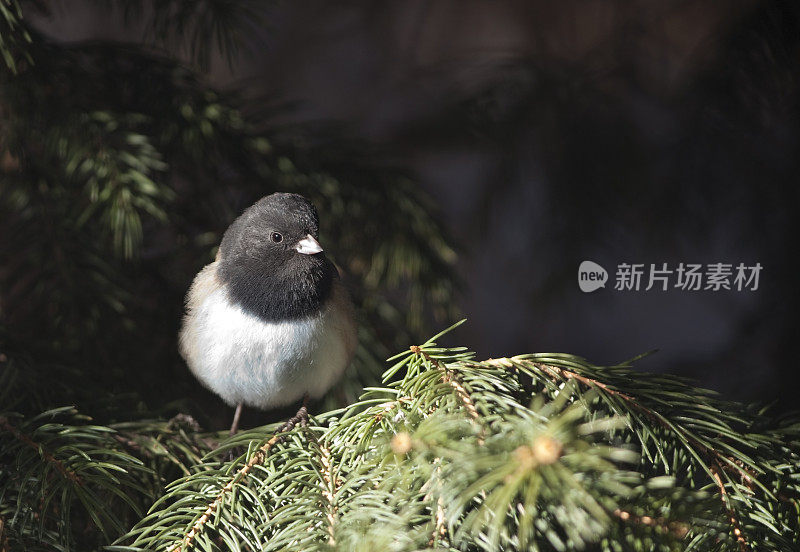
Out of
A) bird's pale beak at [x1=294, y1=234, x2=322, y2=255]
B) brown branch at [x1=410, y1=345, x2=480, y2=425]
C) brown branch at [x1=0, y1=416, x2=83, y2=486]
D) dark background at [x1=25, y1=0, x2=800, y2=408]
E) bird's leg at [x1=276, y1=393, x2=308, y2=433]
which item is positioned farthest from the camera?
dark background at [x1=25, y1=0, x2=800, y2=408]

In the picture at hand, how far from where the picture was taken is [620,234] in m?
1.30

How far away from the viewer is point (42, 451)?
68cm

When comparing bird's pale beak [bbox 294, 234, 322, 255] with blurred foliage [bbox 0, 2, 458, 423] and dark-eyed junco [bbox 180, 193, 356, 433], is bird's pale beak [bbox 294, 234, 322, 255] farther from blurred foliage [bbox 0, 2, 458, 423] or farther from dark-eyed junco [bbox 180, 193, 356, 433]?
blurred foliage [bbox 0, 2, 458, 423]

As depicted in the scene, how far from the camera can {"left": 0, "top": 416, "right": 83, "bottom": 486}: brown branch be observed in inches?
26.1

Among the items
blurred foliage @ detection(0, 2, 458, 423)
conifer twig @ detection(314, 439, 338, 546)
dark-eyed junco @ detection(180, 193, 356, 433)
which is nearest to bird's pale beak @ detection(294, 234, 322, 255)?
dark-eyed junco @ detection(180, 193, 356, 433)

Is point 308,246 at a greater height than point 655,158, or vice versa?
point 655,158

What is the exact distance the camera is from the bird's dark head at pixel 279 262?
96 cm

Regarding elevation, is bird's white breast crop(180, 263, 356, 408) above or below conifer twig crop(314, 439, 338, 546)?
above

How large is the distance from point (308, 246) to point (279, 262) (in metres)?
0.06

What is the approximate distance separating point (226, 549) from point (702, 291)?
107cm

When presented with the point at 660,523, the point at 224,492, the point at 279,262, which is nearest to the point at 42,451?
the point at 224,492

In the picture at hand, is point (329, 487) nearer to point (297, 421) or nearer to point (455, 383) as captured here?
point (455, 383)

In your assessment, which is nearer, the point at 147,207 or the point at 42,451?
the point at 42,451

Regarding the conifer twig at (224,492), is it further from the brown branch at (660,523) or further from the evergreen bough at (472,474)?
the brown branch at (660,523)
